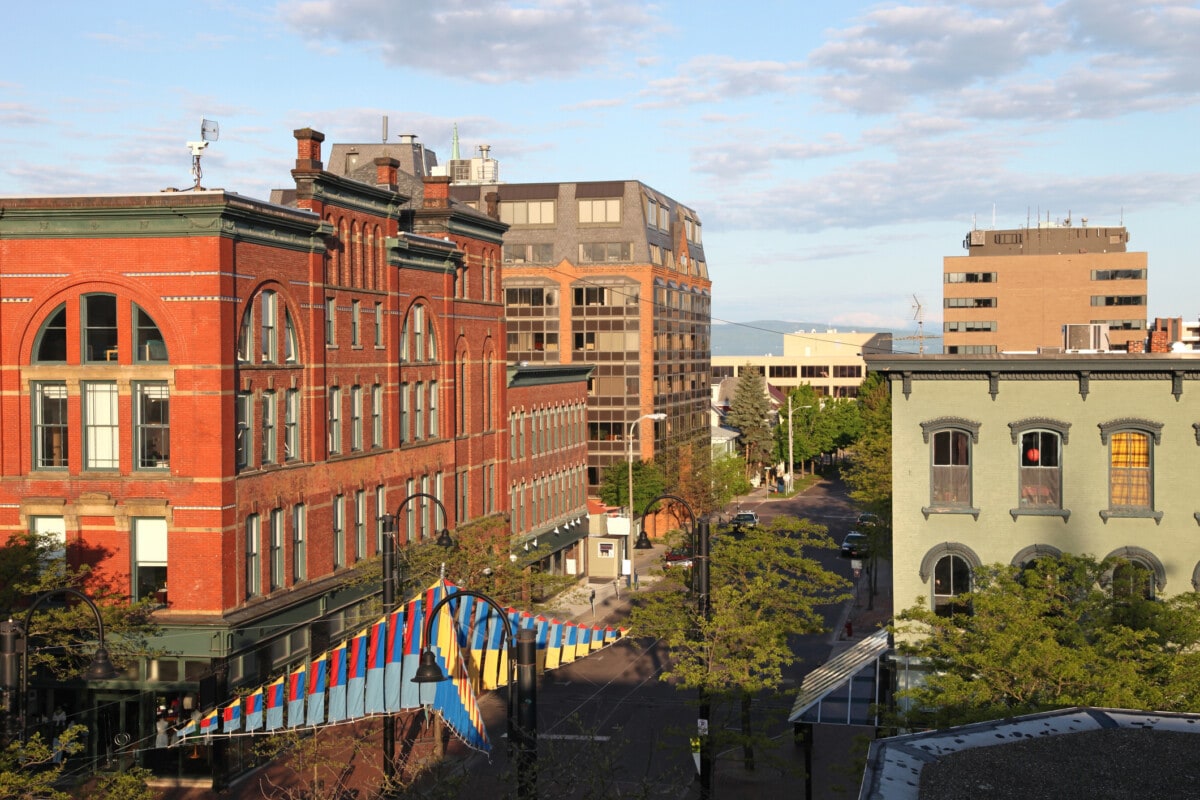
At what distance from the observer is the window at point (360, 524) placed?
148 ft

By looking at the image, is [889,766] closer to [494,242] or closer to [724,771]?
Result: [724,771]

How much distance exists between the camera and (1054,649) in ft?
80.6

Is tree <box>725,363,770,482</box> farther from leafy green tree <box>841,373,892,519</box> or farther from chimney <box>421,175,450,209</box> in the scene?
chimney <box>421,175,450,209</box>

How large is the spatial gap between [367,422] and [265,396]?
7269mm

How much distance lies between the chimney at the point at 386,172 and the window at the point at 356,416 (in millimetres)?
8121

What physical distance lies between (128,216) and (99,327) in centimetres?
339

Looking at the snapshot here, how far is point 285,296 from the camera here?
3991 centimetres

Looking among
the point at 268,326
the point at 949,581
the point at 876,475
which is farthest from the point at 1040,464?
the point at 876,475

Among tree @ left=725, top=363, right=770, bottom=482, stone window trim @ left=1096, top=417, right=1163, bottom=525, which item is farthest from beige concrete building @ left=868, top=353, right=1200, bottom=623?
tree @ left=725, top=363, right=770, bottom=482

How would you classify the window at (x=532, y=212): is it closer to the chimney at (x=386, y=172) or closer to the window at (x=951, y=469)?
the chimney at (x=386, y=172)

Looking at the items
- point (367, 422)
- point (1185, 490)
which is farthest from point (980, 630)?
point (367, 422)

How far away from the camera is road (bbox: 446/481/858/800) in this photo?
24359 mm

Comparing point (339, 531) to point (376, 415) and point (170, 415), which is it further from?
point (170, 415)

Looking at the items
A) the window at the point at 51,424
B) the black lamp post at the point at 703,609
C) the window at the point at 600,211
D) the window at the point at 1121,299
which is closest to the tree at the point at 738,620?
the black lamp post at the point at 703,609
